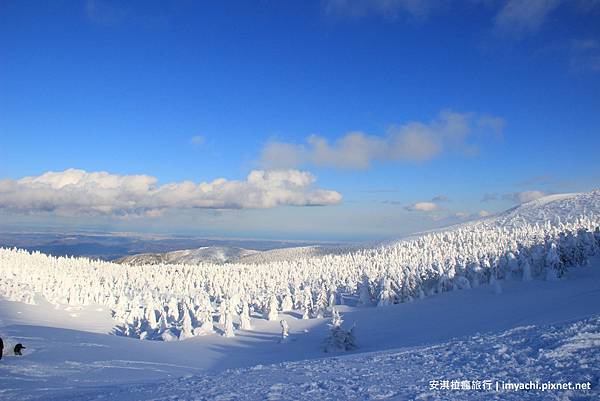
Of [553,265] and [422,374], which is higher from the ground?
[422,374]

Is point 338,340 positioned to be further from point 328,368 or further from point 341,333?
point 328,368

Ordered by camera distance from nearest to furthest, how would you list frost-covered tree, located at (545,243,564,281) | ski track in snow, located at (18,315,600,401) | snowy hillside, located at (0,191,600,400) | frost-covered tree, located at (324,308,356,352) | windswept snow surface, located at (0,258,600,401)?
ski track in snow, located at (18,315,600,401) < windswept snow surface, located at (0,258,600,401) < snowy hillside, located at (0,191,600,400) < frost-covered tree, located at (324,308,356,352) < frost-covered tree, located at (545,243,564,281)

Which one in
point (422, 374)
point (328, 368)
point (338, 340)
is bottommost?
point (338, 340)

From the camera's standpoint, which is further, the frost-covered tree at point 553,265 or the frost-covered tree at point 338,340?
the frost-covered tree at point 553,265

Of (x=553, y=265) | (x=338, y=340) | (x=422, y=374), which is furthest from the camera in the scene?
(x=553, y=265)

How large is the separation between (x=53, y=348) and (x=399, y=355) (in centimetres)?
3074

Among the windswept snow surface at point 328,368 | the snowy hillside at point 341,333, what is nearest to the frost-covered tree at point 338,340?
the snowy hillside at point 341,333

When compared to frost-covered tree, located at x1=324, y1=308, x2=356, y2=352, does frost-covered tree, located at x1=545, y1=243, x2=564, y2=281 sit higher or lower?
higher

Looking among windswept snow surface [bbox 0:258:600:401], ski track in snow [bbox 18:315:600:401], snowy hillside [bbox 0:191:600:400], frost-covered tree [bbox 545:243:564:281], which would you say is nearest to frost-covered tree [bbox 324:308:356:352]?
snowy hillside [bbox 0:191:600:400]

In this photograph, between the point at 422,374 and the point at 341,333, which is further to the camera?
the point at 341,333

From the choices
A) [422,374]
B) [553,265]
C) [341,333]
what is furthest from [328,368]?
[553,265]

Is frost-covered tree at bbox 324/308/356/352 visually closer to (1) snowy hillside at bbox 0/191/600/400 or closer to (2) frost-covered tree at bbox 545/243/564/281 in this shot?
(1) snowy hillside at bbox 0/191/600/400

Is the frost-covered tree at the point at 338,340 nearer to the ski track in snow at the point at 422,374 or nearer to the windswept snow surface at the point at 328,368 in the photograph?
the windswept snow surface at the point at 328,368

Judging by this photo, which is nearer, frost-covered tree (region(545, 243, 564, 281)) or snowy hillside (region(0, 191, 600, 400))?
snowy hillside (region(0, 191, 600, 400))
